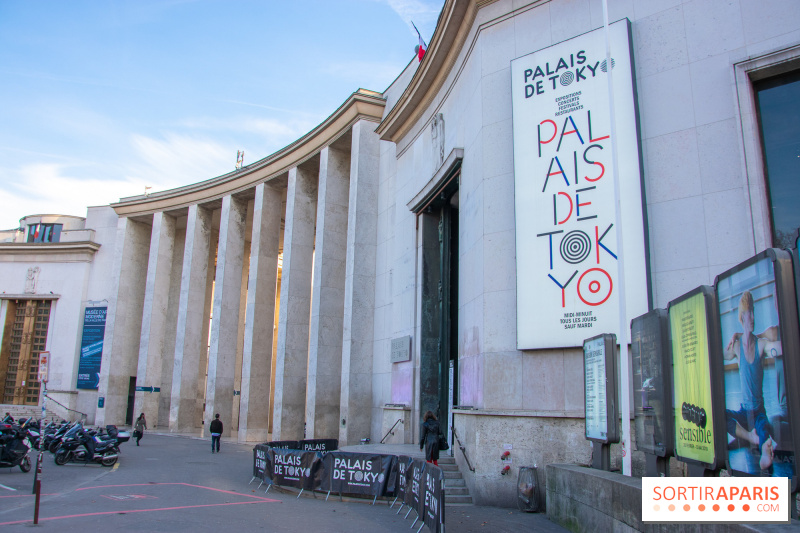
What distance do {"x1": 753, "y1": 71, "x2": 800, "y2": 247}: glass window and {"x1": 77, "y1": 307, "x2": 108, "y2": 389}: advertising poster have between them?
133 ft

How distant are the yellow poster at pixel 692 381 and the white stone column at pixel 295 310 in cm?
2358

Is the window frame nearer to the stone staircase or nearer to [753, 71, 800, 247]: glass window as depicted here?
[753, 71, 800, 247]: glass window

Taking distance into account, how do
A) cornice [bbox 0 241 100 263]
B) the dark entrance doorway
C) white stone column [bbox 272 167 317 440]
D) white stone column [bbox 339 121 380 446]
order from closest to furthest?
the dark entrance doorway → white stone column [bbox 339 121 380 446] → white stone column [bbox 272 167 317 440] → cornice [bbox 0 241 100 263]

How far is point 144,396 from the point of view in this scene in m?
37.8

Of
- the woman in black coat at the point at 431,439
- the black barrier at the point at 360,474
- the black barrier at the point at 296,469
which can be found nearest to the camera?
the black barrier at the point at 360,474

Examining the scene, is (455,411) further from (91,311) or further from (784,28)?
(91,311)

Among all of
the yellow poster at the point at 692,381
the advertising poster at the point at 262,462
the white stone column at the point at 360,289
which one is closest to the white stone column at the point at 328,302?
the white stone column at the point at 360,289

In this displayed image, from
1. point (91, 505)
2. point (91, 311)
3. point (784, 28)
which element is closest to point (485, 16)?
point (784, 28)

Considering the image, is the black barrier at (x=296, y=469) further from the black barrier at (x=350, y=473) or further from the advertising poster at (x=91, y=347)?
the advertising poster at (x=91, y=347)

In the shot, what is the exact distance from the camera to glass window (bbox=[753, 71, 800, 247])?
12.2 meters

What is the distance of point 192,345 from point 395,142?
19.6 meters

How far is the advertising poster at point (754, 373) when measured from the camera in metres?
5.14

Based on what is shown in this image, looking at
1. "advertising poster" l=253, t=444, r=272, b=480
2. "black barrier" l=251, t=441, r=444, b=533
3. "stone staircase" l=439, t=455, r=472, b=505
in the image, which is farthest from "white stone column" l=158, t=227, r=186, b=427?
"stone staircase" l=439, t=455, r=472, b=505

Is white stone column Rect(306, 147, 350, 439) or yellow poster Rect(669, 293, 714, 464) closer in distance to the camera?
yellow poster Rect(669, 293, 714, 464)
